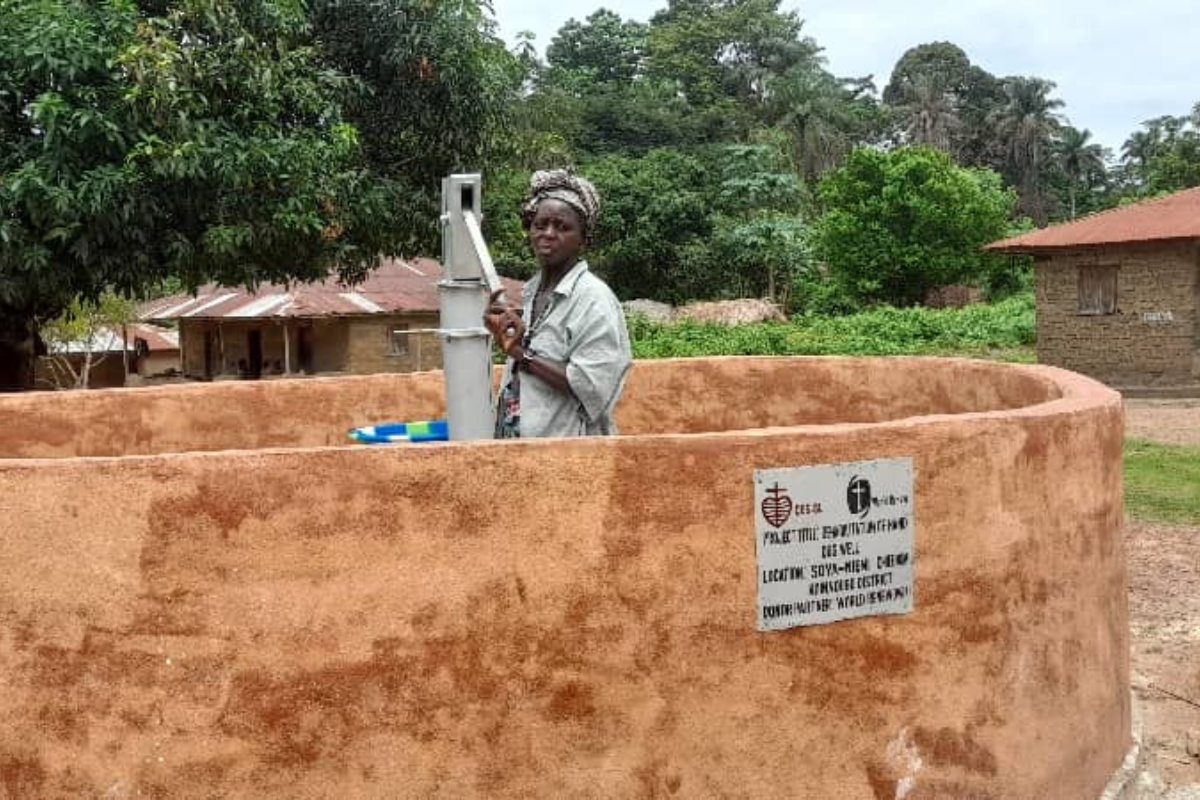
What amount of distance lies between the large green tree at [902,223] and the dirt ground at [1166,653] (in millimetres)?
23519

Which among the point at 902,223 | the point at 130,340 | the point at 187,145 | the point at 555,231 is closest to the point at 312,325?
the point at 130,340

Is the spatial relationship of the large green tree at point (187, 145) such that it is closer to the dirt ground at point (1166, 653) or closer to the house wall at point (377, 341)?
the dirt ground at point (1166, 653)

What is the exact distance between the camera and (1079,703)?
372 centimetres

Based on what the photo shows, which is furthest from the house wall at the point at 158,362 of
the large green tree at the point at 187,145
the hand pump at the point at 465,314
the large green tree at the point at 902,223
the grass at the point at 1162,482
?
the hand pump at the point at 465,314

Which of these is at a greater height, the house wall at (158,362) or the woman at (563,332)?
the woman at (563,332)

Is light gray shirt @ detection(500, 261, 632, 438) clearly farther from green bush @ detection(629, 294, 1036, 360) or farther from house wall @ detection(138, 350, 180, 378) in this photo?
house wall @ detection(138, 350, 180, 378)

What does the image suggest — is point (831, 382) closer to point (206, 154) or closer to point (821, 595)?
point (821, 595)

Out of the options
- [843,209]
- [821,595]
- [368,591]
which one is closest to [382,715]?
[368,591]

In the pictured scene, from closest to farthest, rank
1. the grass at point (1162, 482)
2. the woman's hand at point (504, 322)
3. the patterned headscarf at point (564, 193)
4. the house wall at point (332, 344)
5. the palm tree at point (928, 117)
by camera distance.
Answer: the woman's hand at point (504, 322), the patterned headscarf at point (564, 193), the grass at point (1162, 482), the house wall at point (332, 344), the palm tree at point (928, 117)

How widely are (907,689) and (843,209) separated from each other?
29970 millimetres

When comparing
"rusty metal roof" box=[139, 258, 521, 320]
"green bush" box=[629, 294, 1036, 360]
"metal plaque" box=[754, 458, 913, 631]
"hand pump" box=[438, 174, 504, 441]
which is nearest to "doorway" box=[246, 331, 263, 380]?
"rusty metal roof" box=[139, 258, 521, 320]

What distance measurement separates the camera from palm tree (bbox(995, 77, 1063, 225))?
53.0 meters

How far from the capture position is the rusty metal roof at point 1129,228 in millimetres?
17339

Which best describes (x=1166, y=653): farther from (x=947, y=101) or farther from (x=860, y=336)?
(x=947, y=101)
